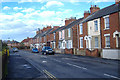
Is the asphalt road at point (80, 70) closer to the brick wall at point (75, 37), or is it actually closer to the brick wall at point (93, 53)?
the brick wall at point (93, 53)

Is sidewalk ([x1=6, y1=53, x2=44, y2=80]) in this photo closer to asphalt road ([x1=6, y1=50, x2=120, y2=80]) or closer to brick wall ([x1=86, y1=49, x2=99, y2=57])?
asphalt road ([x1=6, y1=50, x2=120, y2=80])

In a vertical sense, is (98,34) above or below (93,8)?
below

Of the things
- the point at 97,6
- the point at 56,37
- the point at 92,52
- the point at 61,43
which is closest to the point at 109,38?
Result: the point at 92,52

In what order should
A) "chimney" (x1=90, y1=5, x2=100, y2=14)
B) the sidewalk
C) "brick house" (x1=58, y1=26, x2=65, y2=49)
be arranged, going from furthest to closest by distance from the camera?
"brick house" (x1=58, y1=26, x2=65, y2=49) < "chimney" (x1=90, y1=5, x2=100, y2=14) < the sidewalk

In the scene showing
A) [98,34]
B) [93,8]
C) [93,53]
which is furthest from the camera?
[93,8]

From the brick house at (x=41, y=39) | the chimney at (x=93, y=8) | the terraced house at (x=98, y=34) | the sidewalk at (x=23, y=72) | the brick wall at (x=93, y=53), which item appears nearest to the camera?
the sidewalk at (x=23, y=72)

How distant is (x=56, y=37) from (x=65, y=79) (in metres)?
41.4

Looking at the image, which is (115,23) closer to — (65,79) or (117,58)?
(117,58)

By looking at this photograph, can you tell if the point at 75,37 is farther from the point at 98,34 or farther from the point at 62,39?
the point at 98,34

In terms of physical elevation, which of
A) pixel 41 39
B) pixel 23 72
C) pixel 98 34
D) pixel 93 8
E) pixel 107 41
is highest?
pixel 93 8

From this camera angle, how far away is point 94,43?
2875cm

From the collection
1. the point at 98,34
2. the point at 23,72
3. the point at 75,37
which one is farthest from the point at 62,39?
the point at 23,72

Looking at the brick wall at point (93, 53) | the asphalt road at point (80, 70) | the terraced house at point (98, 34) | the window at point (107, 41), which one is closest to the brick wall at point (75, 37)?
the terraced house at point (98, 34)

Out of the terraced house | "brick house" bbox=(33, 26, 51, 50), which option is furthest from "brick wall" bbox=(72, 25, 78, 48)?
"brick house" bbox=(33, 26, 51, 50)
